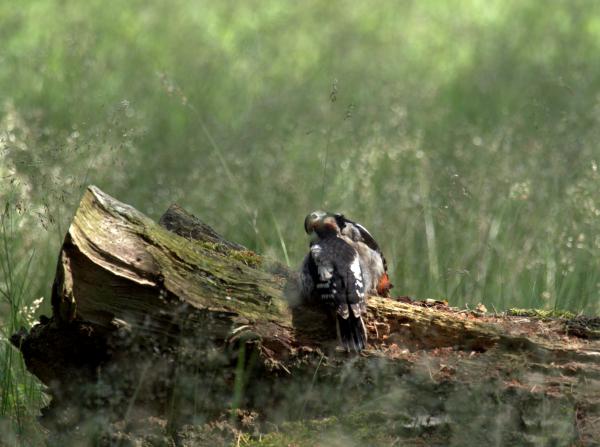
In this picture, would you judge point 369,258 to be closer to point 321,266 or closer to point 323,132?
point 321,266

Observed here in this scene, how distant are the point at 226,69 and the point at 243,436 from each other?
5937 mm

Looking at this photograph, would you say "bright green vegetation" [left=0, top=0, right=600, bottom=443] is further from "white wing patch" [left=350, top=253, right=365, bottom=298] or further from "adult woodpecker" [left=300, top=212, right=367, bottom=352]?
"white wing patch" [left=350, top=253, right=365, bottom=298]

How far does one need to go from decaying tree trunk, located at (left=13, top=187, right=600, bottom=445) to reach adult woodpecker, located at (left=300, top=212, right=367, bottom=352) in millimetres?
75

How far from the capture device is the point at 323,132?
235 inches

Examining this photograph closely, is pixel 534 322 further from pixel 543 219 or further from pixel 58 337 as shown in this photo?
pixel 543 219

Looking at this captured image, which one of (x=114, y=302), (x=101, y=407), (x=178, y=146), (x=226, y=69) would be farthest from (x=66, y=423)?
(x=226, y=69)

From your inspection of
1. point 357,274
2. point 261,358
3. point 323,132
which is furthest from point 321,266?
point 323,132

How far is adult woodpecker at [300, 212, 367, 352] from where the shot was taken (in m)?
3.65

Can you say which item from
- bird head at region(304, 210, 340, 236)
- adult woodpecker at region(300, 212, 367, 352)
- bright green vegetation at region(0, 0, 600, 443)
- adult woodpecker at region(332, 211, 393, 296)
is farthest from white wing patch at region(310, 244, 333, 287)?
bright green vegetation at region(0, 0, 600, 443)

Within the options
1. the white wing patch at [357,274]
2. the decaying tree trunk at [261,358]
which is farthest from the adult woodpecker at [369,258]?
the decaying tree trunk at [261,358]

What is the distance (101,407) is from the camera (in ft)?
11.5

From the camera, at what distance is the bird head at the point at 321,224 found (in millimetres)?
4613

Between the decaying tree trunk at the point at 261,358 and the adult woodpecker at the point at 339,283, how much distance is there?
0.25ft

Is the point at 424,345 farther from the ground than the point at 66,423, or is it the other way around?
the point at 424,345
